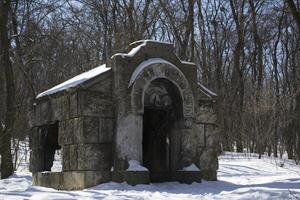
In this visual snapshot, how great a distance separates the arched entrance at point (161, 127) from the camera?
11008 millimetres

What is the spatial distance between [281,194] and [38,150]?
275 inches

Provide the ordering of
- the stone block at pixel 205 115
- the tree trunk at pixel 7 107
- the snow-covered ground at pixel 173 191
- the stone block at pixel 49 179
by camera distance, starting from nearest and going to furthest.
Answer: the snow-covered ground at pixel 173 191 → the stone block at pixel 49 179 → the stone block at pixel 205 115 → the tree trunk at pixel 7 107

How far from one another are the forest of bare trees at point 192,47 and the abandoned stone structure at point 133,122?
25.9 feet

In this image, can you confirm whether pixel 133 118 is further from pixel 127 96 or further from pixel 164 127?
pixel 164 127

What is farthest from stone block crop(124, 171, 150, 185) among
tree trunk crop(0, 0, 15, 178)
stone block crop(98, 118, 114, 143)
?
tree trunk crop(0, 0, 15, 178)

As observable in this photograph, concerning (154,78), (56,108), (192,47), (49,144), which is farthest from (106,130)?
(192,47)

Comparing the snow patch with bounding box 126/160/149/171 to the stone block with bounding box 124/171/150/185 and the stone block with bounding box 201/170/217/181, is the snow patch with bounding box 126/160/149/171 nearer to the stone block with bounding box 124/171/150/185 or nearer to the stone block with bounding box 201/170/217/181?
the stone block with bounding box 124/171/150/185

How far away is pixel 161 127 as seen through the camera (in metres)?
11.7

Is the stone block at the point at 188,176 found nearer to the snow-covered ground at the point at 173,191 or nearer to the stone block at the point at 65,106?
the snow-covered ground at the point at 173,191

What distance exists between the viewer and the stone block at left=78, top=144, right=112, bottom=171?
32.6 ft

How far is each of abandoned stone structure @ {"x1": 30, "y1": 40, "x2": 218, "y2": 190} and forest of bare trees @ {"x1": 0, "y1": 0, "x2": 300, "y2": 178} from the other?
790 cm

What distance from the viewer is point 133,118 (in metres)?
10.2

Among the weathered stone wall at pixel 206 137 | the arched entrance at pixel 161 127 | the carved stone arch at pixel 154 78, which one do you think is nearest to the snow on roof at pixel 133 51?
the carved stone arch at pixel 154 78

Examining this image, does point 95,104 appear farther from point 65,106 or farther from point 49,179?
point 49,179
